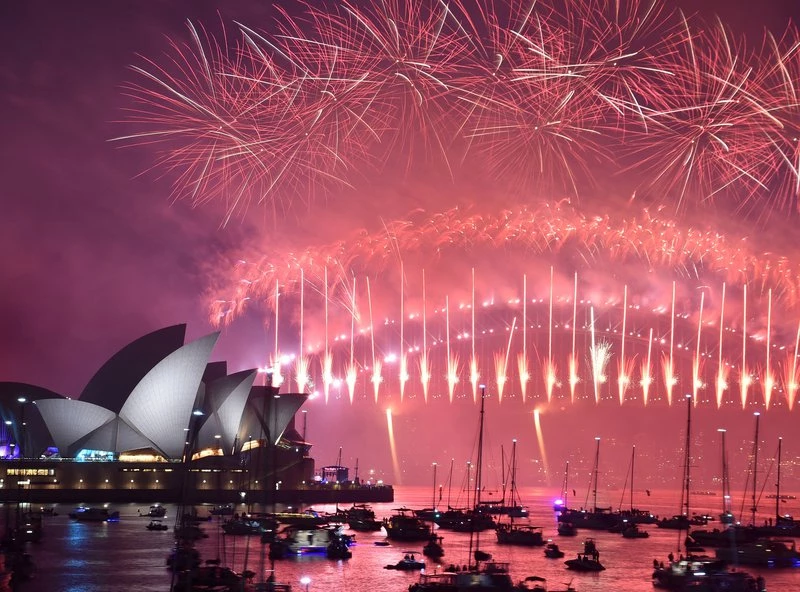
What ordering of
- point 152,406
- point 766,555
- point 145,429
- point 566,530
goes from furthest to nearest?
1. point 145,429
2. point 152,406
3. point 566,530
4. point 766,555

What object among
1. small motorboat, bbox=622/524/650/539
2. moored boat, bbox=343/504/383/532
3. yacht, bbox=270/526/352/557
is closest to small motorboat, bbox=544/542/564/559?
yacht, bbox=270/526/352/557

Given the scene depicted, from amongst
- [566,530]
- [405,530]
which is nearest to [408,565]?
[405,530]

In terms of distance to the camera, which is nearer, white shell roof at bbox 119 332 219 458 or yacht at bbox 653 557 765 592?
yacht at bbox 653 557 765 592

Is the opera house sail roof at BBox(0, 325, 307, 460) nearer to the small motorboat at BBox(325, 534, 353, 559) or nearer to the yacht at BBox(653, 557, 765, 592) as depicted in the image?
the small motorboat at BBox(325, 534, 353, 559)

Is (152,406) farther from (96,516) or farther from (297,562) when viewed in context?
(297,562)

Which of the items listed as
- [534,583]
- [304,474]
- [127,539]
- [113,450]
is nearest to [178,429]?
[113,450]
